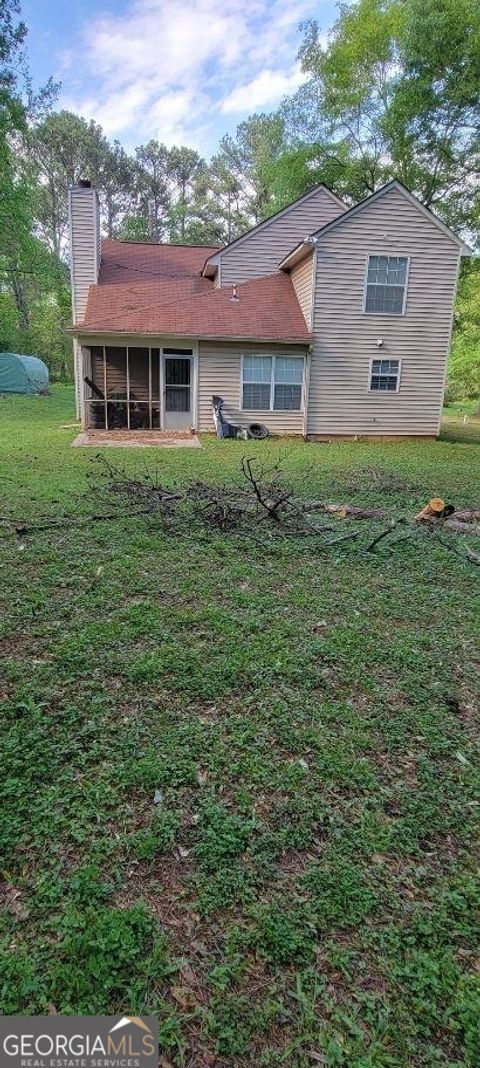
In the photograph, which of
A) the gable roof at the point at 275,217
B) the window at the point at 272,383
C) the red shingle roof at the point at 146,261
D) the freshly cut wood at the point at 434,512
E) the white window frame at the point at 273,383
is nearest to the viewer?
the freshly cut wood at the point at 434,512

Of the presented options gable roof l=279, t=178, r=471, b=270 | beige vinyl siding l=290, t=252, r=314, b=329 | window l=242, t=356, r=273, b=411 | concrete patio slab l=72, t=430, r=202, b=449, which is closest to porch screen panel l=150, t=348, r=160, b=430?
concrete patio slab l=72, t=430, r=202, b=449

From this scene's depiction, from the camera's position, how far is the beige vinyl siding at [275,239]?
14367mm

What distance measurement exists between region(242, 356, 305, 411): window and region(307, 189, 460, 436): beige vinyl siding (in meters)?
0.41

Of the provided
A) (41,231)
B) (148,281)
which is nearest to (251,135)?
(41,231)

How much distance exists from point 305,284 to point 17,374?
13.2 metres

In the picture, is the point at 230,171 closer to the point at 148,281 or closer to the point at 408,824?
the point at 148,281

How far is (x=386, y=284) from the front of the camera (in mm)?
12711

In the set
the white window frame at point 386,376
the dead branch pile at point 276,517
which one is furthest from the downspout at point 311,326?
the dead branch pile at point 276,517

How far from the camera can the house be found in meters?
12.4

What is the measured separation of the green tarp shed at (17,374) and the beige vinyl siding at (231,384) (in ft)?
38.8

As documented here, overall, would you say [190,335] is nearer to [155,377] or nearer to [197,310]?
[197,310]

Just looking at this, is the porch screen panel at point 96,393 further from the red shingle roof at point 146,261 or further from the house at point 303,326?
the red shingle roof at point 146,261

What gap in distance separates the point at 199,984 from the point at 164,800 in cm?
68

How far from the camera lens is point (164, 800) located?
2.10m
